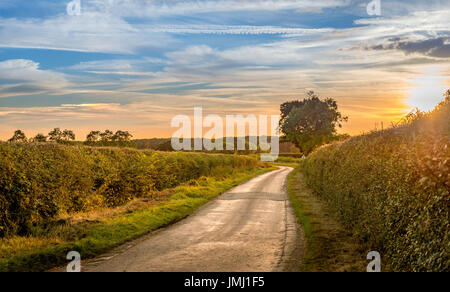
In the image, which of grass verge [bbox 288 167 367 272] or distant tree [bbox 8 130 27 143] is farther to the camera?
distant tree [bbox 8 130 27 143]

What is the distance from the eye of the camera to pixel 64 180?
14.9 meters

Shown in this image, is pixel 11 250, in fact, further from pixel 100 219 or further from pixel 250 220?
pixel 250 220

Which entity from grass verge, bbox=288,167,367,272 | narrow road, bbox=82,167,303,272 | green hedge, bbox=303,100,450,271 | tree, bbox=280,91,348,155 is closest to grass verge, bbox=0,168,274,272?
narrow road, bbox=82,167,303,272

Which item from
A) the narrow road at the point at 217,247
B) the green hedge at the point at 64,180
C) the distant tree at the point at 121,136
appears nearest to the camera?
the narrow road at the point at 217,247

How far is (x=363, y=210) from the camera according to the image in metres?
11.3

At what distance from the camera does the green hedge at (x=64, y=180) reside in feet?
40.5

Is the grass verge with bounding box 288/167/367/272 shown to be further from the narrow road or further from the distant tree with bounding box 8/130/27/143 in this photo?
the distant tree with bounding box 8/130/27/143

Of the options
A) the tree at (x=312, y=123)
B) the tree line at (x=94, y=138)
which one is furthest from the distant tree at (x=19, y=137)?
the tree at (x=312, y=123)

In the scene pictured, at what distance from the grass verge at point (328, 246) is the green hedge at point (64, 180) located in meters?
9.19

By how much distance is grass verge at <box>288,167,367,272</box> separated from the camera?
29.8 ft

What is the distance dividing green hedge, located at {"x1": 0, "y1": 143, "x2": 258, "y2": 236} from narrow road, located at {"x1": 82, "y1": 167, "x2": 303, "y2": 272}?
407 cm

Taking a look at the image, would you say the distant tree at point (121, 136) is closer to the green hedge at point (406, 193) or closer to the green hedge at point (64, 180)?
the green hedge at point (64, 180)

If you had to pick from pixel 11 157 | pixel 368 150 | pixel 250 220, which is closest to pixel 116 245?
pixel 11 157

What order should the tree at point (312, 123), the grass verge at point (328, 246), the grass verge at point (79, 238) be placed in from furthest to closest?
the tree at point (312, 123) → the grass verge at point (79, 238) → the grass verge at point (328, 246)
